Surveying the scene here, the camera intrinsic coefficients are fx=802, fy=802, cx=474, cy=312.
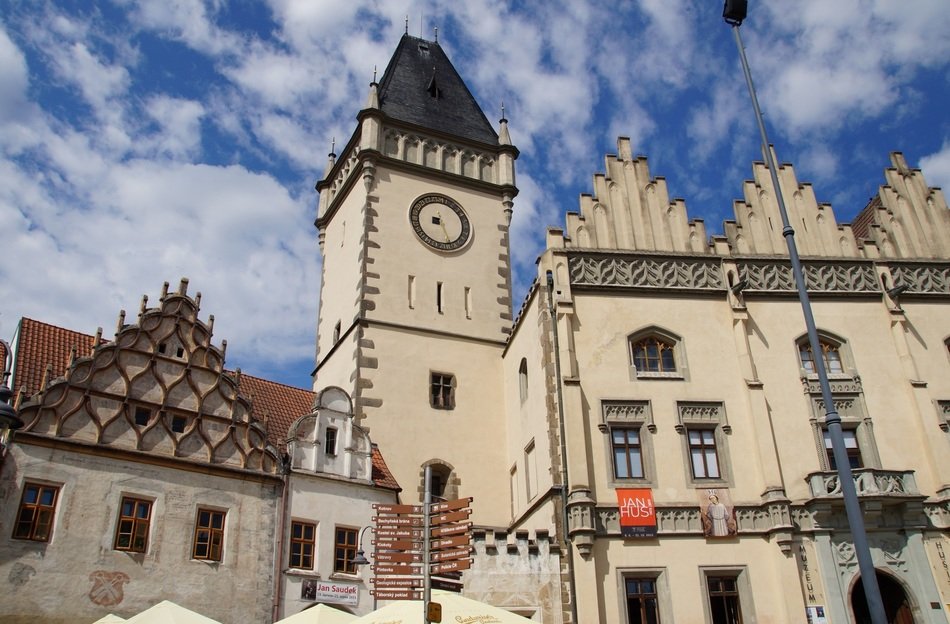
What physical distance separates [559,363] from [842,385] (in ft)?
27.5

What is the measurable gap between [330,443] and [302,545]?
307cm

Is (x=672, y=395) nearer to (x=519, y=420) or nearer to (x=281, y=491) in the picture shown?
(x=519, y=420)

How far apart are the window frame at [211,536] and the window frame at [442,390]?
9.71 meters

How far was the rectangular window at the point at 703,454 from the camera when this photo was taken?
22.0m

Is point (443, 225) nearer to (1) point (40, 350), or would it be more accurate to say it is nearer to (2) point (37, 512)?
(1) point (40, 350)

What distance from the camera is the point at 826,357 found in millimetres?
24188

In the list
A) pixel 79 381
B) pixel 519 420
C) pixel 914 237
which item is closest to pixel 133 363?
pixel 79 381

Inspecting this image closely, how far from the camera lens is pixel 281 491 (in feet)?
67.7

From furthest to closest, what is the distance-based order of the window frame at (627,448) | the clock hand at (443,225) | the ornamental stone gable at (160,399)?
the clock hand at (443,225), the window frame at (627,448), the ornamental stone gable at (160,399)

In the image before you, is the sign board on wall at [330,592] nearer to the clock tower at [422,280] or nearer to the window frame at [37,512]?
the clock tower at [422,280]

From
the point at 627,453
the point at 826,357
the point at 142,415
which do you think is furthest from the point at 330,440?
the point at 826,357

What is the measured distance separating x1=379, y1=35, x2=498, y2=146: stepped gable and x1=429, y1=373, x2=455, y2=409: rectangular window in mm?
11211

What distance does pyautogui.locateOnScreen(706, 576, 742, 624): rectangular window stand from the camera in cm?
2031

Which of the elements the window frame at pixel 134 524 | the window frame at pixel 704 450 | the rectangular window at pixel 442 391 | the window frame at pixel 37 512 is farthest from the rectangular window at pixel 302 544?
the window frame at pixel 704 450
